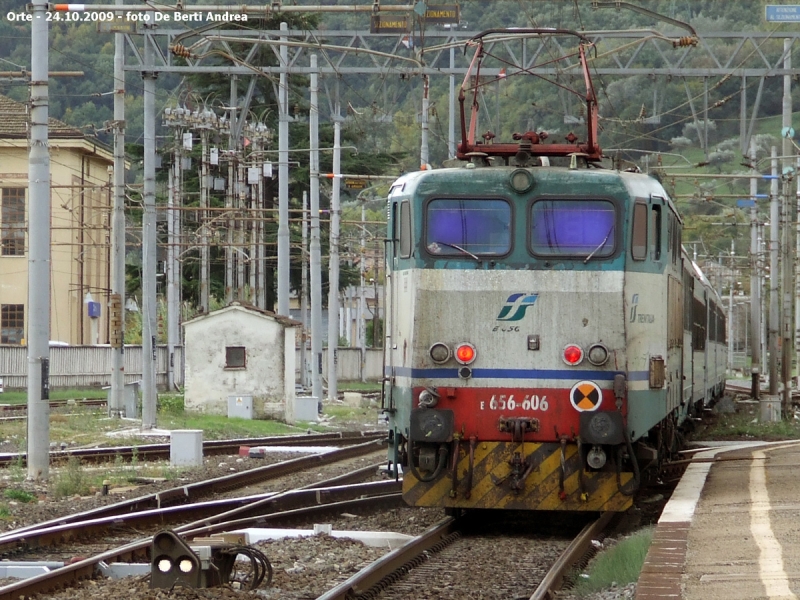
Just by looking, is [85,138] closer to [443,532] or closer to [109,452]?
[109,452]

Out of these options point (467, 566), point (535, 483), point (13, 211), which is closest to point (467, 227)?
point (535, 483)

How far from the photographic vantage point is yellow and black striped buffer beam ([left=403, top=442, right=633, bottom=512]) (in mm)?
11609

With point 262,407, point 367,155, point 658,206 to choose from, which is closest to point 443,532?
point 658,206

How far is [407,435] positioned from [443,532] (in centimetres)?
99

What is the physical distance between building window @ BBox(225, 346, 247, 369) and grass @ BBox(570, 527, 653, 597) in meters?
19.1

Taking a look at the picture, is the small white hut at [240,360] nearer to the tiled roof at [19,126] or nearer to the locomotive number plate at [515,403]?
the locomotive number plate at [515,403]

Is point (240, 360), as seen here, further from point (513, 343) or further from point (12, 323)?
point (12, 323)

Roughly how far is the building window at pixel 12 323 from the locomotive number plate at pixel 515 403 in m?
41.3

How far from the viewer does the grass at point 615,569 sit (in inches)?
369

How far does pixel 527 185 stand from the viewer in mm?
11828

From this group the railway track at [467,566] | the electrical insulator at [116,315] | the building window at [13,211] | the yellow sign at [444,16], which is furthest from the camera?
the building window at [13,211]

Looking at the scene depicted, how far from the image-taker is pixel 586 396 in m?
11.6

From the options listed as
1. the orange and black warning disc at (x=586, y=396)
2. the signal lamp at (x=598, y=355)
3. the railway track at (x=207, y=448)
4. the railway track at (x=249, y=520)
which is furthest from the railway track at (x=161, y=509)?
the signal lamp at (x=598, y=355)

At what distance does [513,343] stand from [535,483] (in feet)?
4.01
